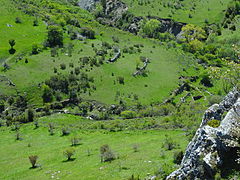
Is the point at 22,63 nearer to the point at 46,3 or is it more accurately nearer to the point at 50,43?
the point at 50,43

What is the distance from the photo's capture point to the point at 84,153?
3634 cm

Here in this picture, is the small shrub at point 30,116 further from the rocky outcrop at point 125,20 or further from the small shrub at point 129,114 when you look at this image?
the rocky outcrop at point 125,20

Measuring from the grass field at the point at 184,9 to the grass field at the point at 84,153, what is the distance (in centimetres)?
9647

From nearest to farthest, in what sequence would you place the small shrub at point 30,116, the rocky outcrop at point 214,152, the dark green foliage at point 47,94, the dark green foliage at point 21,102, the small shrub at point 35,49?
the rocky outcrop at point 214,152 → the small shrub at point 30,116 → the dark green foliage at point 21,102 → the dark green foliage at point 47,94 → the small shrub at point 35,49

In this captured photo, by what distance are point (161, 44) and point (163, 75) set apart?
1126 inches

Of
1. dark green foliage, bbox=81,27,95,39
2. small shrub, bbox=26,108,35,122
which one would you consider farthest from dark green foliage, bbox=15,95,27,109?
dark green foliage, bbox=81,27,95,39

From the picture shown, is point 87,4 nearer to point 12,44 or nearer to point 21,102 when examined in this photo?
point 12,44

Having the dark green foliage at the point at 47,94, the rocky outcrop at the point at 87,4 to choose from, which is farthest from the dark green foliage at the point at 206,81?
the rocky outcrop at the point at 87,4

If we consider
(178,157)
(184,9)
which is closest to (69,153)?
(178,157)

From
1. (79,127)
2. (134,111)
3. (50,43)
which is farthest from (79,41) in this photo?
(79,127)

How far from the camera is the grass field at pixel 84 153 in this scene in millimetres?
27312

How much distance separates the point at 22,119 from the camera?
58.1 metres

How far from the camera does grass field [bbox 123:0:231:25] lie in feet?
431

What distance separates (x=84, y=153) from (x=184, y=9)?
387 ft
